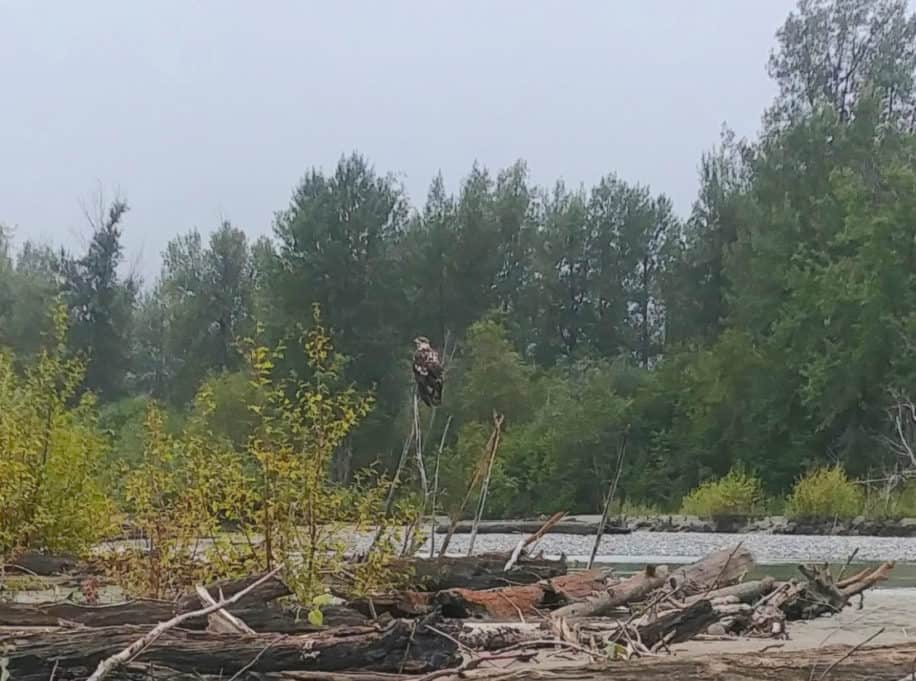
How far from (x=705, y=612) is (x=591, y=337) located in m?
42.6

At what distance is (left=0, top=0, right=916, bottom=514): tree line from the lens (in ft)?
109

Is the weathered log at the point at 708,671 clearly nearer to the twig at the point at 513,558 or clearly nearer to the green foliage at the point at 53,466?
the twig at the point at 513,558

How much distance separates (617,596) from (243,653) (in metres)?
3.38

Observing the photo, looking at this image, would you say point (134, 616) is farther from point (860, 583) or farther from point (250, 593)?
point (860, 583)

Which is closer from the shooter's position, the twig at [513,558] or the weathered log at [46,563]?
the twig at [513,558]

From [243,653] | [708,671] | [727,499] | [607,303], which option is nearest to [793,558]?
[727,499]

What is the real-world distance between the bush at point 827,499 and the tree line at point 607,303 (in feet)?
6.67

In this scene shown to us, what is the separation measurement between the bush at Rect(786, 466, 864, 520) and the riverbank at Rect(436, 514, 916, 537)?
0.43 metres

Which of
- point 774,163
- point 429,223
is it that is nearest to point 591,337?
point 429,223

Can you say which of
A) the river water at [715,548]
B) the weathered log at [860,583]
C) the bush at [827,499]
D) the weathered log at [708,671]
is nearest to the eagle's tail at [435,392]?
the weathered log at [860,583]

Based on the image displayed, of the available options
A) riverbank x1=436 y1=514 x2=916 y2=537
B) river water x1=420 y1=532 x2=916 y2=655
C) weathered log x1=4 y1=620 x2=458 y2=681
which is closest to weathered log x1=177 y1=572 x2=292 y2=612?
weathered log x1=4 y1=620 x2=458 y2=681

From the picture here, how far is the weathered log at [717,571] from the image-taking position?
7.86 m

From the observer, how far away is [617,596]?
720 cm

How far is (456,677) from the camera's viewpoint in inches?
171
